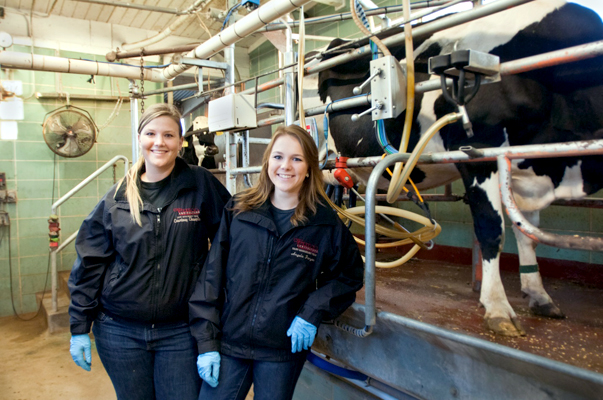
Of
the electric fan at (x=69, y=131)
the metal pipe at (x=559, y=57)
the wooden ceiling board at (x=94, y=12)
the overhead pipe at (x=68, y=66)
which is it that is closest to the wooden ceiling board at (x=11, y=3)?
the wooden ceiling board at (x=94, y=12)

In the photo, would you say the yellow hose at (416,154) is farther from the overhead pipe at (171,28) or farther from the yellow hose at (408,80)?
the overhead pipe at (171,28)

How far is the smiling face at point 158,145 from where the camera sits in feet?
4.98

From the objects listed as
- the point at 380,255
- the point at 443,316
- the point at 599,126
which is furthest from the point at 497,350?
the point at 380,255

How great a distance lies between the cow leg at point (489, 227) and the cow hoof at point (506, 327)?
0.12 feet

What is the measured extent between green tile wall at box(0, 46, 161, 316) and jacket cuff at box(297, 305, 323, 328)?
5.30m

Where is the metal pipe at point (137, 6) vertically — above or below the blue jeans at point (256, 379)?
above

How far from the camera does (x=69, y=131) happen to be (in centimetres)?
524

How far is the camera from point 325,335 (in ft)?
5.73

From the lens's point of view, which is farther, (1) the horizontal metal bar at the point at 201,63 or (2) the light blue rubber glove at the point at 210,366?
(1) the horizontal metal bar at the point at 201,63

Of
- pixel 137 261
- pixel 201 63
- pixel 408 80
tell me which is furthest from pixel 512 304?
pixel 201 63

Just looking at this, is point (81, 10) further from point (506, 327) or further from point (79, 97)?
point (506, 327)

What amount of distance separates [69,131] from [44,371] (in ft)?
9.75

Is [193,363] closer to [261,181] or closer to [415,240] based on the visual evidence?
[261,181]

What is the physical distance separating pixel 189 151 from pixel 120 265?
11.5 feet
